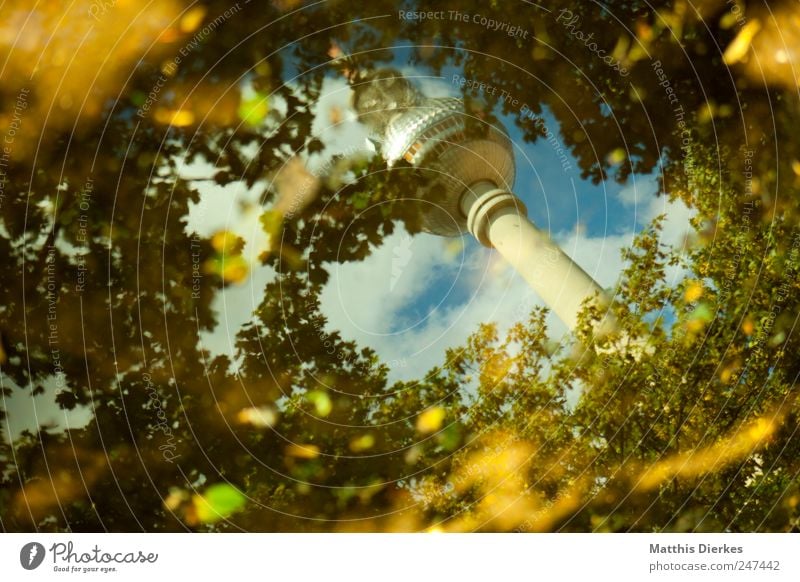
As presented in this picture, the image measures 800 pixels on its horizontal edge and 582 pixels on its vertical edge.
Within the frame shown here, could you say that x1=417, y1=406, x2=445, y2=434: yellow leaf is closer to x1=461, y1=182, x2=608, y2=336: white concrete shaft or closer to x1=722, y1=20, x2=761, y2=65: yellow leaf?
x1=461, y1=182, x2=608, y2=336: white concrete shaft

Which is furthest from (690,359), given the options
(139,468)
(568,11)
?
(139,468)

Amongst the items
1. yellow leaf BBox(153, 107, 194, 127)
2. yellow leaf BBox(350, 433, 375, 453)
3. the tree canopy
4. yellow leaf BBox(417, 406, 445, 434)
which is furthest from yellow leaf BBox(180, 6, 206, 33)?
yellow leaf BBox(417, 406, 445, 434)

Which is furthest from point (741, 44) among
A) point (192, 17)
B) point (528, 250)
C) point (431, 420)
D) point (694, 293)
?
point (192, 17)

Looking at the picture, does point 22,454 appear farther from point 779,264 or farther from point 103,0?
point 779,264

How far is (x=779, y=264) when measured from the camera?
4832 millimetres
